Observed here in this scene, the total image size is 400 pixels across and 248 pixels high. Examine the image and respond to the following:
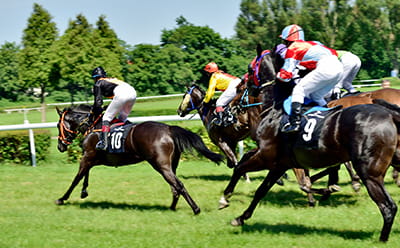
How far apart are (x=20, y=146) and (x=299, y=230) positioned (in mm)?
7844

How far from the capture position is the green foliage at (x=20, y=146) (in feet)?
36.4

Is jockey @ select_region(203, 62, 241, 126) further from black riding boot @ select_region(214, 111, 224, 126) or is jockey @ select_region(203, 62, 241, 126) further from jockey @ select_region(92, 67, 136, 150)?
jockey @ select_region(92, 67, 136, 150)

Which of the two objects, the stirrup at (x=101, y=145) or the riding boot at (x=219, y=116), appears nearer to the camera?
the stirrup at (x=101, y=145)

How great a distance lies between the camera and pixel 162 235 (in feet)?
17.7

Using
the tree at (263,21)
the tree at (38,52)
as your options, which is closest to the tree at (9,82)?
the tree at (38,52)

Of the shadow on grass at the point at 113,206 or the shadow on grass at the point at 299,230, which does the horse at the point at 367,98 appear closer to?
the shadow on grass at the point at 299,230

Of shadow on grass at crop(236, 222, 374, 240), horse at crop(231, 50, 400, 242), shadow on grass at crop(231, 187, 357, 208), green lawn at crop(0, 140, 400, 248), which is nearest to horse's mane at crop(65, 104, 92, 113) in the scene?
green lawn at crop(0, 140, 400, 248)

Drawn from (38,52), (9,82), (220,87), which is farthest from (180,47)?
(220,87)

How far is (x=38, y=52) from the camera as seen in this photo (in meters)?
28.9

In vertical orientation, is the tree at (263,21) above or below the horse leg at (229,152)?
above

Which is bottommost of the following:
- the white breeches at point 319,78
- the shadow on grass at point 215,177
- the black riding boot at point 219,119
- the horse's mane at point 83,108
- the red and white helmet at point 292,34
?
the shadow on grass at point 215,177

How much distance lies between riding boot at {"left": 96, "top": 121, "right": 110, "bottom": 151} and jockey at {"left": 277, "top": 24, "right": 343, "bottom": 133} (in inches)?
116

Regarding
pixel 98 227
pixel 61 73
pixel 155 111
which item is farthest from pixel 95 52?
pixel 98 227

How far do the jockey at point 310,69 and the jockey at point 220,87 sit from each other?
3.39m
